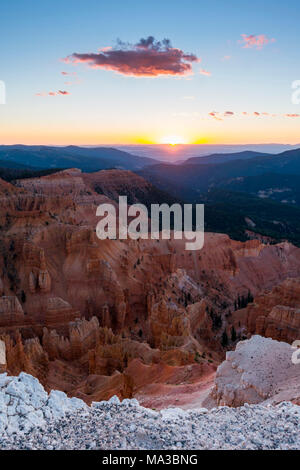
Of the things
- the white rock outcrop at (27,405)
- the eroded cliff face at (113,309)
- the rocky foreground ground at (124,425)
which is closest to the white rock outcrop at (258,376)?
the eroded cliff face at (113,309)

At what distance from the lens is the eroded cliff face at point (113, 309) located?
18.2 meters

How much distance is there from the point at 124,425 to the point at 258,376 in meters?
5.92

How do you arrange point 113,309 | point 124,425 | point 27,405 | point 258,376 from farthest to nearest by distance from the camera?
point 113,309 < point 258,376 < point 27,405 < point 124,425

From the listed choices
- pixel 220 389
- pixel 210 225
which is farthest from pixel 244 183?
pixel 220 389

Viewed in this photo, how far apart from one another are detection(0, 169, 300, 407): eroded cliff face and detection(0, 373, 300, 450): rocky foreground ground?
6725 millimetres

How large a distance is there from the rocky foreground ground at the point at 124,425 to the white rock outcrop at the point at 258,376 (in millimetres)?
2749

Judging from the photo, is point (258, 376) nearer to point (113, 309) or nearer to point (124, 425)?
point (124, 425)

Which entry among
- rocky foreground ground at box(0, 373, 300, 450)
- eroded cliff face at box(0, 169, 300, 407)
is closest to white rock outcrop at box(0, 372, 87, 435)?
rocky foreground ground at box(0, 373, 300, 450)

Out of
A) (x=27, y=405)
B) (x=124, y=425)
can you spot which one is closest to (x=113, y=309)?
(x=27, y=405)

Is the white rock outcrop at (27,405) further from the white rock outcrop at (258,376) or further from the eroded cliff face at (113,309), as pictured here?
the eroded cliff face at (113,309)

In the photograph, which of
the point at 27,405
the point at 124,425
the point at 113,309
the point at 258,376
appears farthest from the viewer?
the point at 113,309

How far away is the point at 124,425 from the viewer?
Answer: 21.7ft

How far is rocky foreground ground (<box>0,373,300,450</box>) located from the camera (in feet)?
19.9
